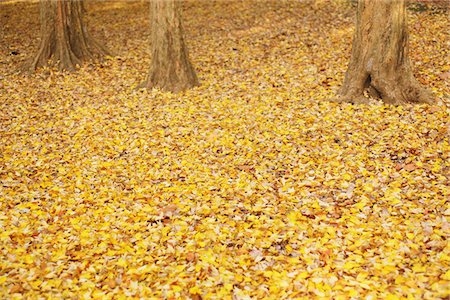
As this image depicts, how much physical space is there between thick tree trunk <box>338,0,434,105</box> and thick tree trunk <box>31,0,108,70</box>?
7.07m

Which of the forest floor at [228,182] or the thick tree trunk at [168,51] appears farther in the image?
the thick tree trunk at [168,51]

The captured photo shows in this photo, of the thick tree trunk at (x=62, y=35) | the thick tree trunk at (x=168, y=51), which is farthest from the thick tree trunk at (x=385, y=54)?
the thick tree trunk at (x=62, y=35)

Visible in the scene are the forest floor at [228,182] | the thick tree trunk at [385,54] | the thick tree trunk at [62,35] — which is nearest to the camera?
the forest floor at [228,182]

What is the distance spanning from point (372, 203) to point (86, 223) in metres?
3.78

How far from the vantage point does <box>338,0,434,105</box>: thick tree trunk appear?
27.4 feet

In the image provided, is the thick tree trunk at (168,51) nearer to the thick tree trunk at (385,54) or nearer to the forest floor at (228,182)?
the forest floor at (228,182)

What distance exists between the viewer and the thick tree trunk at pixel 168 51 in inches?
388

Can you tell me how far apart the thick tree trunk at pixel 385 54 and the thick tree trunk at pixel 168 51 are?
364 centimetres

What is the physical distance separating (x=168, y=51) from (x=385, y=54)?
445 cm

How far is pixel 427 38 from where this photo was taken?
11.2 meters

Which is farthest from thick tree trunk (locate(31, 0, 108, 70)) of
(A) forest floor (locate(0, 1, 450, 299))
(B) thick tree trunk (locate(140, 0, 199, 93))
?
(B) thick tree trunk (locate(140, 0, 199, 93))

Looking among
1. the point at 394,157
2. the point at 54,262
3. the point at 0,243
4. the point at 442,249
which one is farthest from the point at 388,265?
the point at 0,243

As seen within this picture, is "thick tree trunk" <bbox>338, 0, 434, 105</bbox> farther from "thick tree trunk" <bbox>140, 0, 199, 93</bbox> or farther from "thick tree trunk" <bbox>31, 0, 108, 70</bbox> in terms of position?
"thick tree trunk" <bbox>31, 0, 108, 70</bbox>

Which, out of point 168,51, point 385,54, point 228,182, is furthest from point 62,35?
point 385,54
